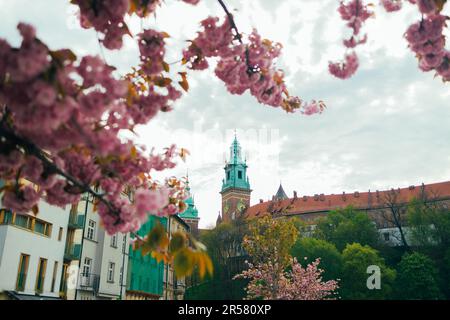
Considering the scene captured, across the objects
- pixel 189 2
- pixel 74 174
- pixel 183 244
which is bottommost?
pixel 183 244

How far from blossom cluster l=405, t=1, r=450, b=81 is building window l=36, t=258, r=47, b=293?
79.6 feet

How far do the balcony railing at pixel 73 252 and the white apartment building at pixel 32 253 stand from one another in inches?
27.5

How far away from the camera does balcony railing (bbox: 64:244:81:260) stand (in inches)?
1039

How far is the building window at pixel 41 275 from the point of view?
23.2 metres

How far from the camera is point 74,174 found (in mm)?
3564

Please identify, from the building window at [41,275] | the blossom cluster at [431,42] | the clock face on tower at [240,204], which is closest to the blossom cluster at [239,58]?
the blossom cluster at [431,42]

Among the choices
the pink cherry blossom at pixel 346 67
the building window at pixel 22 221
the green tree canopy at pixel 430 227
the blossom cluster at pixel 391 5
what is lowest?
the pink cherry blossom at pixel 346 67

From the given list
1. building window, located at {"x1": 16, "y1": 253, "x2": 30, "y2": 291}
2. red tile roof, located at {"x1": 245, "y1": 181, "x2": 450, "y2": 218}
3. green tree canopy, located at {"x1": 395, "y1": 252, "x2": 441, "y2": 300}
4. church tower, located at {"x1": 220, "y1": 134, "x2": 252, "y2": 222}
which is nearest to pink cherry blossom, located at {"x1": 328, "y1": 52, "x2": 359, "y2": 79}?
building window, located at {"x1": 16, "y1": 253, "x2": 30, "y2": 291}

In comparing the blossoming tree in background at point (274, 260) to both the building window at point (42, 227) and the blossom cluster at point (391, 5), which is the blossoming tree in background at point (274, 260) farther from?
the blossom cluster at point (391, 5)

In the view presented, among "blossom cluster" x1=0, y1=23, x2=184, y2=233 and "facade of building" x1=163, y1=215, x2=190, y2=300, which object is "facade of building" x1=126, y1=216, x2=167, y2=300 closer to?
"facade of building" x1=163, y1=215, x2=190, y2=300

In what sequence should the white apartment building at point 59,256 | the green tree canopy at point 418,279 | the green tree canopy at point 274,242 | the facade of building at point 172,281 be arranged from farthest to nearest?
1. the facade of building at point 172,281
2. the green tree canopy at point 418,279
3. the green tree canopy at point 274,242
4. the white apartment building at point 59,256
